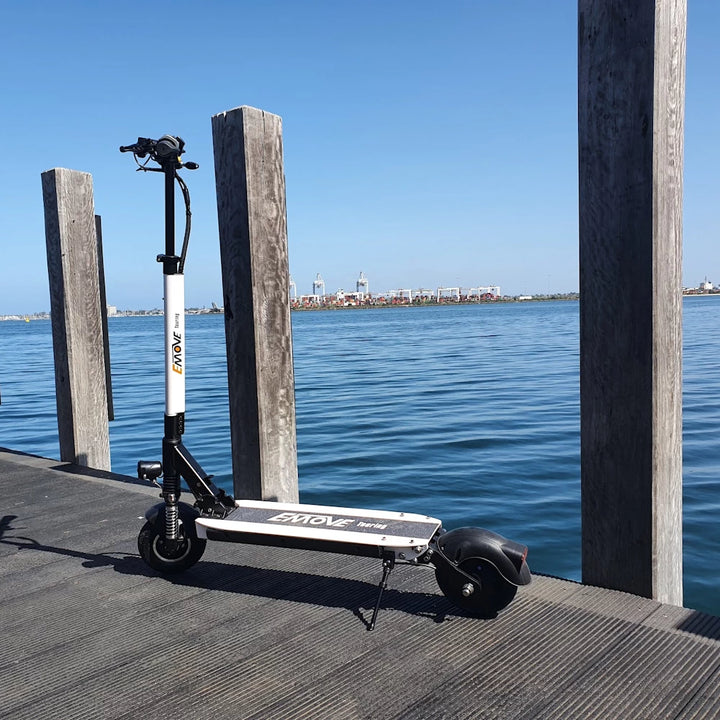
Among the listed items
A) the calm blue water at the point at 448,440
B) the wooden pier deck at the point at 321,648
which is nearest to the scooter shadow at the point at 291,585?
the wooden pier deck at the point at 321,648

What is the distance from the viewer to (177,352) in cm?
335

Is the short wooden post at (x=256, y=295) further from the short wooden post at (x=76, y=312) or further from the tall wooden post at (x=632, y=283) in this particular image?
the short wooden post at (x=76, y=312)

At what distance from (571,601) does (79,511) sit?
11.0 feet

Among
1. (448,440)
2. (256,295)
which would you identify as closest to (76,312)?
(256,295)

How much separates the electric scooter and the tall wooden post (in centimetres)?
51

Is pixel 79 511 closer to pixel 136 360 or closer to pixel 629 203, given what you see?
pixel 629 203

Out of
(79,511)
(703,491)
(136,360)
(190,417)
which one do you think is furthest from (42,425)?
(136,360)

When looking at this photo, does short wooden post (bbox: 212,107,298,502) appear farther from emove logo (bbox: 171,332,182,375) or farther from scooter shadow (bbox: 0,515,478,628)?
emove logo (bbox: 171,332,182,375)

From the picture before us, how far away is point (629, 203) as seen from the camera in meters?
2.87

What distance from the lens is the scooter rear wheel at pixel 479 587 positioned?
112 inches

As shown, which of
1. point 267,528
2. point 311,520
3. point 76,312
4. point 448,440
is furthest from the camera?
point 448,440

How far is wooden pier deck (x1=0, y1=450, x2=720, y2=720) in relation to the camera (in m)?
2.30

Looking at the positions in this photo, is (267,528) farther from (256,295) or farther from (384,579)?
(256,295)

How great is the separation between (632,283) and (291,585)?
205 cm
